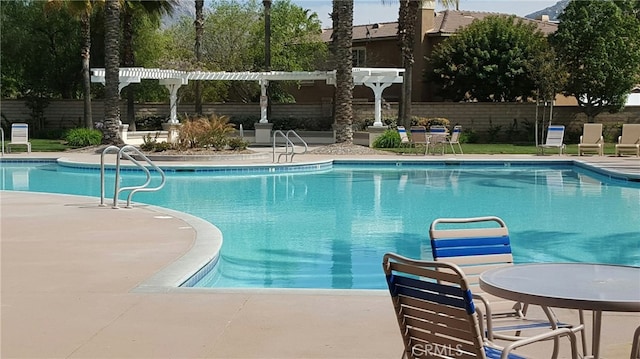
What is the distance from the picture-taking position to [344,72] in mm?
24297

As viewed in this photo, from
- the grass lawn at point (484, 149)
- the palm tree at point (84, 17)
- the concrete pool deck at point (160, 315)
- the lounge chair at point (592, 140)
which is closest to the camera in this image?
the concrete pool deck at point (160, 315)

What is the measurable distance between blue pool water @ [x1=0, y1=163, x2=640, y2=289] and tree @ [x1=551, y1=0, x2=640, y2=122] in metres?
9.84

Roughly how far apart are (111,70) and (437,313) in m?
22.5

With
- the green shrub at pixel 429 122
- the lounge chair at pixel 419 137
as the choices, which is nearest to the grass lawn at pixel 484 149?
the lounge chair at pixel 419 137

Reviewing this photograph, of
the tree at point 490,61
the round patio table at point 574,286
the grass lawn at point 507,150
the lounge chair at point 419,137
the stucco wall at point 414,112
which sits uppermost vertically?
the tree at point 490,61

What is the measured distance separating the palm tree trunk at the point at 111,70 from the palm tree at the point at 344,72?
693cm

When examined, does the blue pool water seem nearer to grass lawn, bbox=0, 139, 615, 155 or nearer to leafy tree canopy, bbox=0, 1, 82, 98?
grass lawn, bbox=0, 139, 615, 155

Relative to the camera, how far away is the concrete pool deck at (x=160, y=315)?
15.4 feet

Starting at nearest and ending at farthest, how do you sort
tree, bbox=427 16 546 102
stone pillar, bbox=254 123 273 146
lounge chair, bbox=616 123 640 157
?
lounge chair, bbox=616 123 640 157
stone pillar, bbox=254 123 273 146
tree, bbox=427 16 546 102

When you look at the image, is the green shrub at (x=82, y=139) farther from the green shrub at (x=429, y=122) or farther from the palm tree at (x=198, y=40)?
the green shrub at (x=429, y=122)

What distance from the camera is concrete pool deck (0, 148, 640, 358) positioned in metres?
4.69

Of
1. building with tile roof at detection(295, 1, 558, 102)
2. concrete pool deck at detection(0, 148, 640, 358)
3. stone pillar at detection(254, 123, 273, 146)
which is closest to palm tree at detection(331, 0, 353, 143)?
stone pillar at detection(254, 123, 273, 146)

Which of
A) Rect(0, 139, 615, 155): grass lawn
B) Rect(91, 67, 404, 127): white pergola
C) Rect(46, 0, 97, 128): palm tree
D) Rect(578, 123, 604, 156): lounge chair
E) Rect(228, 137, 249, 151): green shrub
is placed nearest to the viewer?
Rect(228, 137, 249, 151): green shrub

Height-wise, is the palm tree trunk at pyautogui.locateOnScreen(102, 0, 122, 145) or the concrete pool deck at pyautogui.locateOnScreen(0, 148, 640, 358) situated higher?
the palm tree trunk at pyautogui.locateOnScreen(102, 0, 122, 145)
